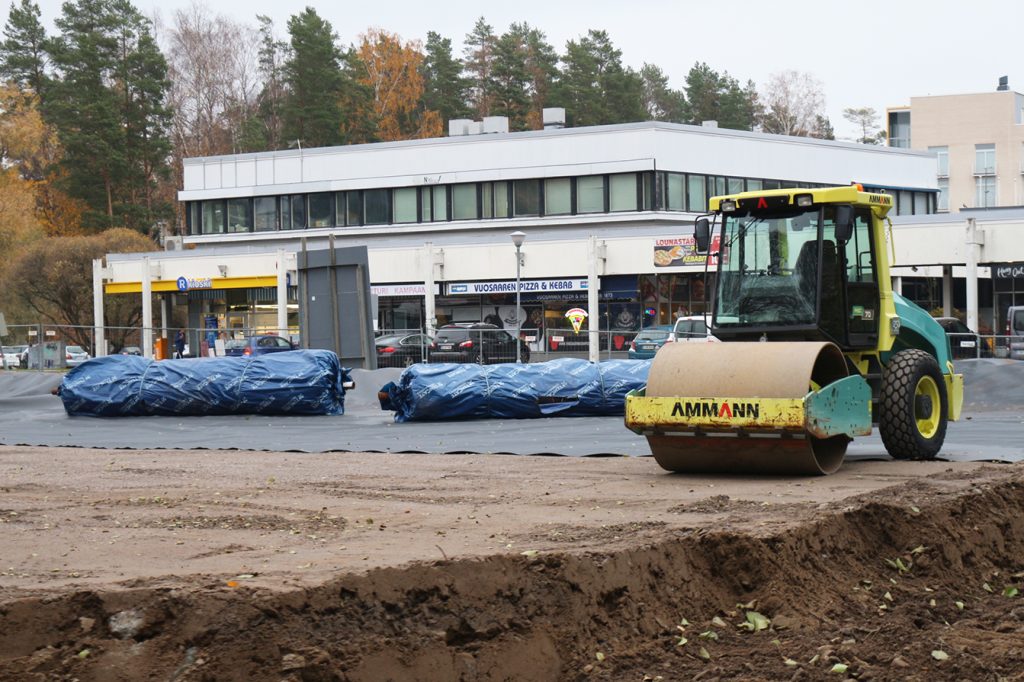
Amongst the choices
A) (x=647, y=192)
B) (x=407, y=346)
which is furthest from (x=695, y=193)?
(x=407, y=346)

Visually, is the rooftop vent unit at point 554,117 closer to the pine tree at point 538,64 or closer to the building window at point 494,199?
the building window at point 494,199

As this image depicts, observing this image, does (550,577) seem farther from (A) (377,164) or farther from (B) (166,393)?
(A) (377,164)

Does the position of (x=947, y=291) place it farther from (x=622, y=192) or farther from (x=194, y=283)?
(x=194, y=283)

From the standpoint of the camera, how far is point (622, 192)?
6003 cm

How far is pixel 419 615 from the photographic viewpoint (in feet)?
22.0

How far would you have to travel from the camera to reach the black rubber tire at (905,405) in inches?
552

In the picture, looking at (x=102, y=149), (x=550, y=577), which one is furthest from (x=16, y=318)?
(x=550, y=577)

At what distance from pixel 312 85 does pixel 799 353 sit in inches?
3070

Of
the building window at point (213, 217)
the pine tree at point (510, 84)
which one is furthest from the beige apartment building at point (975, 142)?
the building window at point (213, 217)

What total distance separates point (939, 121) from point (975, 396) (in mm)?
79122

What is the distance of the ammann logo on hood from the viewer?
12.5m

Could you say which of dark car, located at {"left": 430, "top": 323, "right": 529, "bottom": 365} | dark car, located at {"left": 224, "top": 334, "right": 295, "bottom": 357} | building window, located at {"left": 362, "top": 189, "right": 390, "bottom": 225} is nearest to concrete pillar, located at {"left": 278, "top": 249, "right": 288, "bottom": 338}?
building window, located at {"left": 362, "top": 189, "right": 390, "bottom": 225}

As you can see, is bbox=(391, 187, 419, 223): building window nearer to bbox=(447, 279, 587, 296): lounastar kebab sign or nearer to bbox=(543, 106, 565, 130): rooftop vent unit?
bbox=(543, 106, 565, 130): rooftop vent unit

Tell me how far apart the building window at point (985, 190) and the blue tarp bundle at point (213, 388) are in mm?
83169
